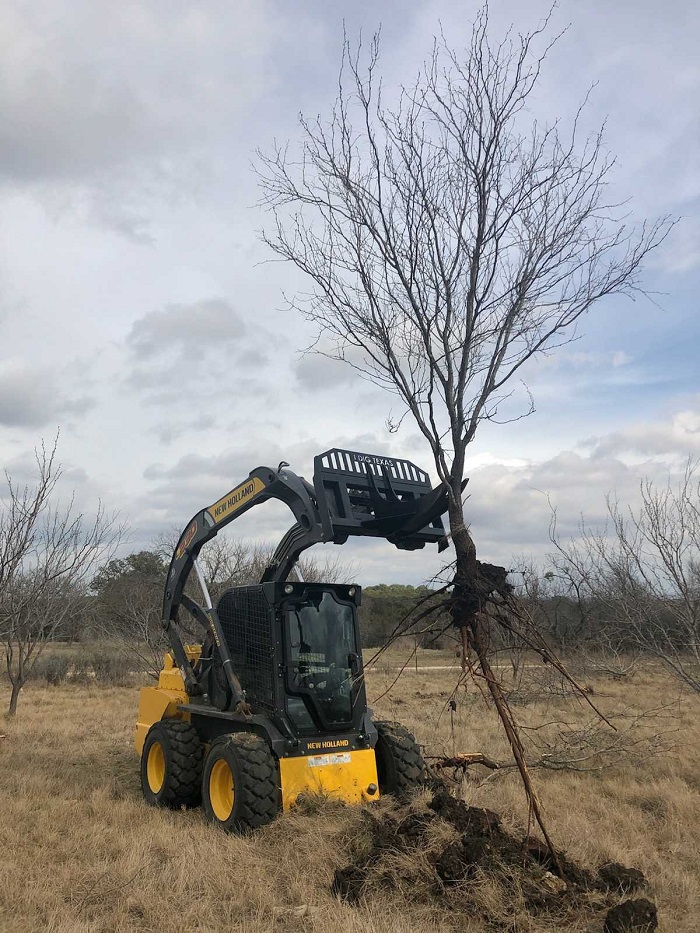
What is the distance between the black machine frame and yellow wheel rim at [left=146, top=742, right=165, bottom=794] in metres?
0.51

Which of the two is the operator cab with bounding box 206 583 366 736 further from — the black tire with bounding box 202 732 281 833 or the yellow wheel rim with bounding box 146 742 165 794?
the yellow wheel rim with bounding box 146 742 165 794

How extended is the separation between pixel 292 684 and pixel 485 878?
270 cm

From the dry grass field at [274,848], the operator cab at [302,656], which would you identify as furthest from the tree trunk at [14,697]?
the operator cab at [302,656]

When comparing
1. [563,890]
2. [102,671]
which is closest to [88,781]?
[563,890]

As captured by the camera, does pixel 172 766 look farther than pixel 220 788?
Yes

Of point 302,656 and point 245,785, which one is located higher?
point 302,656

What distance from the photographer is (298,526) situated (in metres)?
7.66

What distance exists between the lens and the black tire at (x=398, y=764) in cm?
714

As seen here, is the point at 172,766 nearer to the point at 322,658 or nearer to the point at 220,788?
the point at 220,788

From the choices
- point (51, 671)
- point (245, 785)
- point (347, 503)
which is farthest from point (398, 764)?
point (51, 671)

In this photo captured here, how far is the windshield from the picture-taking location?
23.3ft

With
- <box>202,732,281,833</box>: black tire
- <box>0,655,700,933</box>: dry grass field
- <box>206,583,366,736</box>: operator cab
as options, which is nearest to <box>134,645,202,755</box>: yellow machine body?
<box>0,655,700,933</box>: dry grass field

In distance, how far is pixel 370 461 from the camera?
6336mm

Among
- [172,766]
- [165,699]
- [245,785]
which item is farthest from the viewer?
[165,699]
